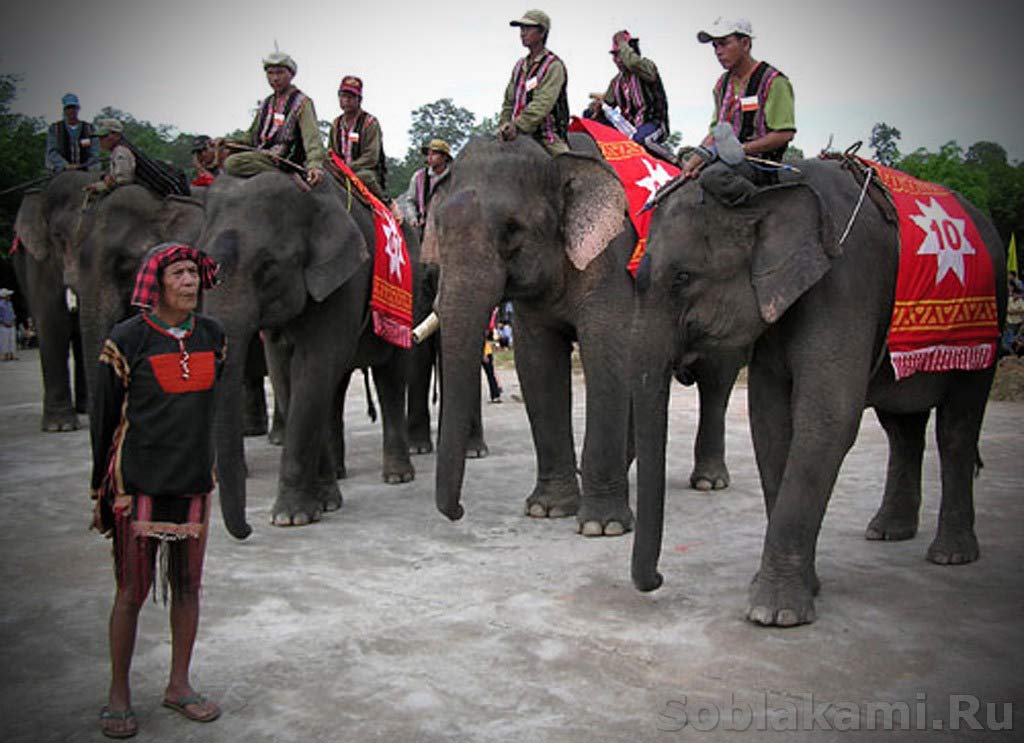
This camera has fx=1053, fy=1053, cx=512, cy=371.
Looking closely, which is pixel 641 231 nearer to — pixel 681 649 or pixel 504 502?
pixel 504 502

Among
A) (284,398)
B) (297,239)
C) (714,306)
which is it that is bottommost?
(284,398)

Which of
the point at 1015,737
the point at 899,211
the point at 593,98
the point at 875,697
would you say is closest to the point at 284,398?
the point at 593,98

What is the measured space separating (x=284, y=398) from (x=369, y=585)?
114 inches

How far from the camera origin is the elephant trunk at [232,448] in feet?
19.2

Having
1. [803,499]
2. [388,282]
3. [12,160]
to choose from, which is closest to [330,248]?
[388,282]

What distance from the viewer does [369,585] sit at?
5.84 metres

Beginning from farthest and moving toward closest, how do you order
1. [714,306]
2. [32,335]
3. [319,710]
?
[32,335]
[714,306]
[319,710]

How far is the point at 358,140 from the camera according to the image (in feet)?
31.3

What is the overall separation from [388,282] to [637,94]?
2.70 metres

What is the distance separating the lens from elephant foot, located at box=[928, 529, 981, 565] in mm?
6047

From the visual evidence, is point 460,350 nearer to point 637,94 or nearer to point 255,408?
point 637,94

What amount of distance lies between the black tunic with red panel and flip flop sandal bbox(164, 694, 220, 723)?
0.80 metres

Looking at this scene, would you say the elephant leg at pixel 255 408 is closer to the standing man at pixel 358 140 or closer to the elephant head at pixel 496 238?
the standing man at pixel 358 140

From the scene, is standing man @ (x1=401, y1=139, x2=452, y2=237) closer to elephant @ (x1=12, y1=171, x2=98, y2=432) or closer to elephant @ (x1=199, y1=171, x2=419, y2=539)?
elephant @ (x1=199, y1=171, x2=419, y2=539)
